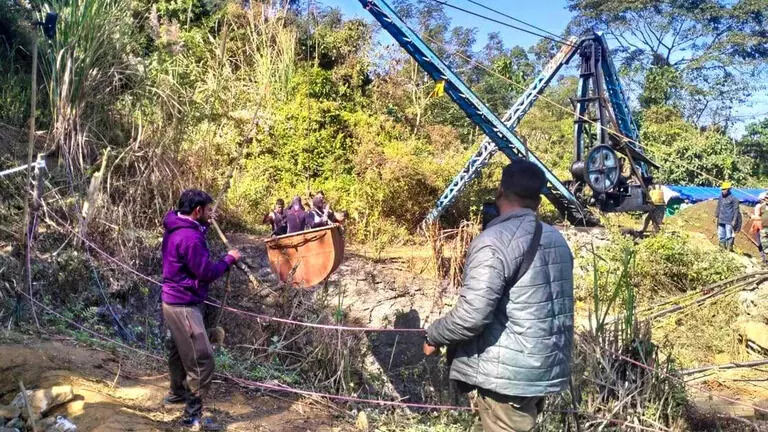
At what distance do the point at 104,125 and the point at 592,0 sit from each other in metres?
24.4

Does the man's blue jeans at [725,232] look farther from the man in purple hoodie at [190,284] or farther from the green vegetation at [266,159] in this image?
the man in purple hoodie at [190,284]

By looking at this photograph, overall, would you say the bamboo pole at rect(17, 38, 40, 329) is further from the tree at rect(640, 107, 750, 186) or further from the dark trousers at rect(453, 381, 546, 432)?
the tree at rect(640, 107, 750, 186)

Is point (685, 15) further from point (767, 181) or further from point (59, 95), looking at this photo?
point (59, 95)

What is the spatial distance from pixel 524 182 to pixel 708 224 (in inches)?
487

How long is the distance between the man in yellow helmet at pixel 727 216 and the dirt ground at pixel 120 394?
8952mm

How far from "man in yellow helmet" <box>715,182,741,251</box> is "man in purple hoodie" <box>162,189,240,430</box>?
9.63m

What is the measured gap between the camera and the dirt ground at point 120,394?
3.45m

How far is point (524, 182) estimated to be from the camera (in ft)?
7.93

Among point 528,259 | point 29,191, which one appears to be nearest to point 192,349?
point 528,259

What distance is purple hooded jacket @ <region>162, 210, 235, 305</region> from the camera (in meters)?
3.47

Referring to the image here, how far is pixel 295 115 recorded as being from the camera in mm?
12281

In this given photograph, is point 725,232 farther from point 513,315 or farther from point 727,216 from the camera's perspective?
point 513,315

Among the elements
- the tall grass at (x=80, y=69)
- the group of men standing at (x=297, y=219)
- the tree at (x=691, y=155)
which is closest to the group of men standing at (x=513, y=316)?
the group of men standing at (x=297, y=219)

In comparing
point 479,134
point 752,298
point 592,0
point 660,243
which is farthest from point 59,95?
point 592,0
